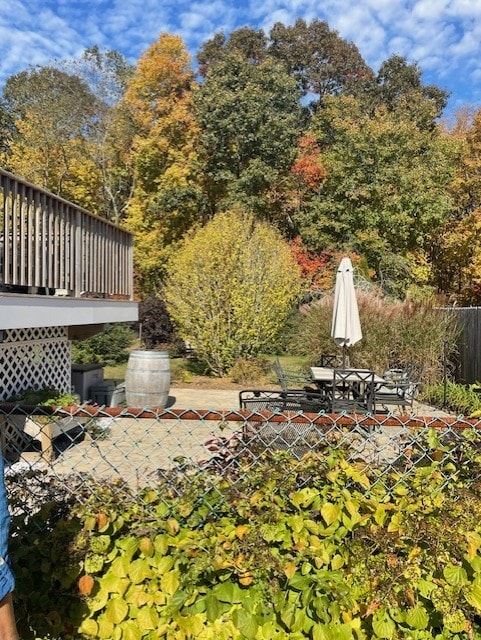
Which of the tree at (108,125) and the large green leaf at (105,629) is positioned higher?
the tree at (108,125)

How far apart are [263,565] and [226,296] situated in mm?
10967

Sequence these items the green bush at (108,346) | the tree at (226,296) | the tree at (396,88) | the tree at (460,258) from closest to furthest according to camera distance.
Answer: the tree at (226,296) → the green bush at (108,346) → the tree at (460,258) → the tree at (396,88)

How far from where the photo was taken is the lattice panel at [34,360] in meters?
6.23

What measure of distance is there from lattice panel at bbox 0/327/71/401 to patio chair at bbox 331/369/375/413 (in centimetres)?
373

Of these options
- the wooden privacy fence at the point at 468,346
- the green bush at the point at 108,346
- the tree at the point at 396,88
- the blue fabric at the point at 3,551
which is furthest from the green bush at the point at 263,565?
the tree at the point at 396,88

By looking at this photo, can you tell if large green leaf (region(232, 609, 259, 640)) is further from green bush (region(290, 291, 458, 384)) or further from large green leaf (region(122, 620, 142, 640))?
green bush (region(290, 291, 458, 384))

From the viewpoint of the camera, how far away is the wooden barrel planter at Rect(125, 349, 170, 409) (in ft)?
28.6

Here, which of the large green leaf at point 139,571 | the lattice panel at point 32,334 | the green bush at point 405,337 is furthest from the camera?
the green bush at point 405,337

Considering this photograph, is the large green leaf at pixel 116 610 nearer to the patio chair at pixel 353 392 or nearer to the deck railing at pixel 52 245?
the deck railing at pixel 52 245

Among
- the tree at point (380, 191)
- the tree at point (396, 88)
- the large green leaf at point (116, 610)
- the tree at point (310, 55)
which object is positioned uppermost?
the tree at point (310, 55)

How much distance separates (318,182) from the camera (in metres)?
23.3

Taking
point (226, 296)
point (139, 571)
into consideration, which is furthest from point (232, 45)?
point (139, 571)

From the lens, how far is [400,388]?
789cm

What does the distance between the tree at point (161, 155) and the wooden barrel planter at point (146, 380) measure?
45.3 ft
